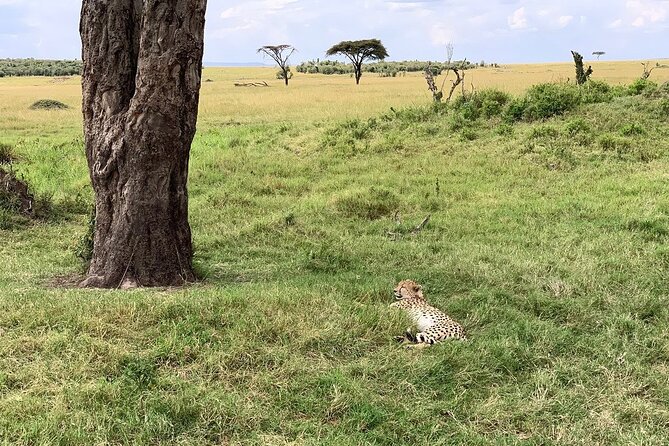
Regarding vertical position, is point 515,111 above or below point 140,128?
above

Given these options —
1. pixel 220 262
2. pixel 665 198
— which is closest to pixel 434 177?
pixel 665 198

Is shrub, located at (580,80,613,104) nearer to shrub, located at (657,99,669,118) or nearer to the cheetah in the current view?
shrub, located at (657,99,669,118)

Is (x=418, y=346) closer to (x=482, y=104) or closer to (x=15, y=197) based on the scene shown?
(x=15, y=197)

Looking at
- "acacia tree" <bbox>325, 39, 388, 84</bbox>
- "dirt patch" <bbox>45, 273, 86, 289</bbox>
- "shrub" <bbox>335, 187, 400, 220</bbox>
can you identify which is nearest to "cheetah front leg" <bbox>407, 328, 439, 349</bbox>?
"dirt patch" <bbox>45, 273, 86, 289</bbox>

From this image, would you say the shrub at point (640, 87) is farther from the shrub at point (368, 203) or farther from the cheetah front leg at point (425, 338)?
the cheetah front leg at point (425, 338)

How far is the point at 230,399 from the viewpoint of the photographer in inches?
143

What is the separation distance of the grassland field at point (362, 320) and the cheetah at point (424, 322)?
14cm

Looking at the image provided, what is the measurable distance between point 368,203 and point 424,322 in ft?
15.3

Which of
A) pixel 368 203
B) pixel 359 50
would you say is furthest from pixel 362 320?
pixel 359 50

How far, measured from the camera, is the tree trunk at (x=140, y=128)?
547 cm

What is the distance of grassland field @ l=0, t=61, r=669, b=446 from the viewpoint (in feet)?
11.5

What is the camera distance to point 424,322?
4805mm

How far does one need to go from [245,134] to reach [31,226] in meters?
9.01

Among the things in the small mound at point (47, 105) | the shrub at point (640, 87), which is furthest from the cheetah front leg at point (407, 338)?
the small mound at point (47, 105)
